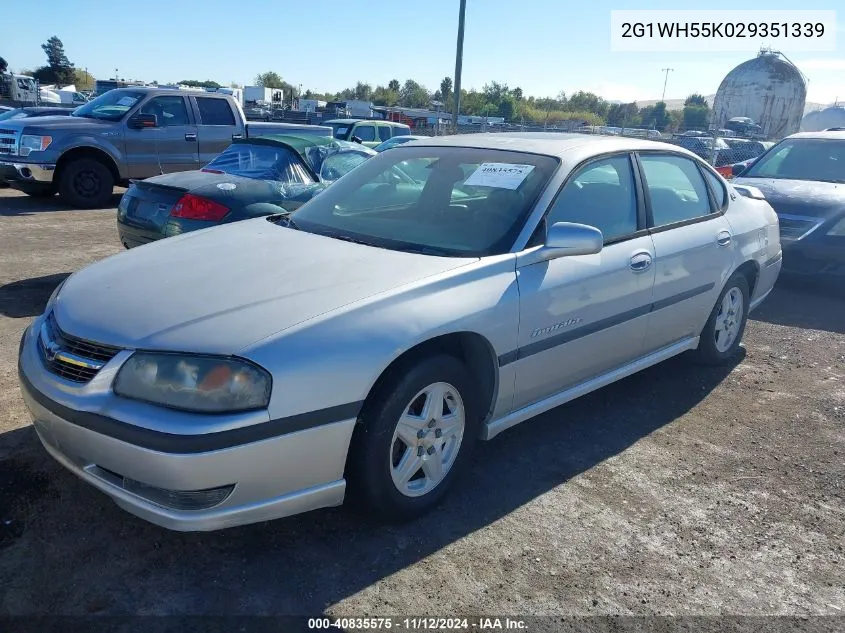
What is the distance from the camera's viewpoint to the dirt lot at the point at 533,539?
2.45 meters

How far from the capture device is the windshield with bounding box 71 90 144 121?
1038 cm

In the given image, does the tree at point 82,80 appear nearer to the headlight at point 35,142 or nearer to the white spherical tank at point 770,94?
the white spherical tank at point 770,94

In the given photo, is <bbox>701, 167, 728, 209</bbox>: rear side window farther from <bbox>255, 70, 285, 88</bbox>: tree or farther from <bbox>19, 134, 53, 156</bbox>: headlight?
<bbox>255, 70, 285, 88</bbox>: tree

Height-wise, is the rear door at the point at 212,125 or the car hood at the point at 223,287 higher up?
the rear door at the point at 212,125

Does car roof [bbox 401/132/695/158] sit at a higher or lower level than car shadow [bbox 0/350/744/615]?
higher

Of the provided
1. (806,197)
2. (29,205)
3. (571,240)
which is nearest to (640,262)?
(571,240)

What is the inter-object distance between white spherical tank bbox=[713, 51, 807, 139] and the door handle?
34.5 m

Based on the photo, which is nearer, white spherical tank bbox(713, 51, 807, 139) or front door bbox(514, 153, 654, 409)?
front door bbox(514, 153, 654, 409)

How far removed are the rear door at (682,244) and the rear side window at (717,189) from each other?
15mm

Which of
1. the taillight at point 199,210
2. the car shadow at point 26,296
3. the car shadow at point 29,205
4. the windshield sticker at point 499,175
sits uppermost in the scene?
the windshield sticker at point 499,175

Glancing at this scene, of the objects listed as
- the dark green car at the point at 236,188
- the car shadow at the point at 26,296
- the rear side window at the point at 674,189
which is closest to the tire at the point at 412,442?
the rear side window at the point at 674,189

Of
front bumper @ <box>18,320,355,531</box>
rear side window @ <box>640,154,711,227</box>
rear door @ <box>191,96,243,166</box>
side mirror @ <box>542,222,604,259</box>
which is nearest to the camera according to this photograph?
front bumper @ <box>18,320,355,531</box>

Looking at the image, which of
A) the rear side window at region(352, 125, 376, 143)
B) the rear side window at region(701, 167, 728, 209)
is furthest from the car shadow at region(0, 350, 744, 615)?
the rear side window at region(352, 125, 376, 143)

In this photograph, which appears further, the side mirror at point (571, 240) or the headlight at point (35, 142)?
the headlight at point (35, 142)
